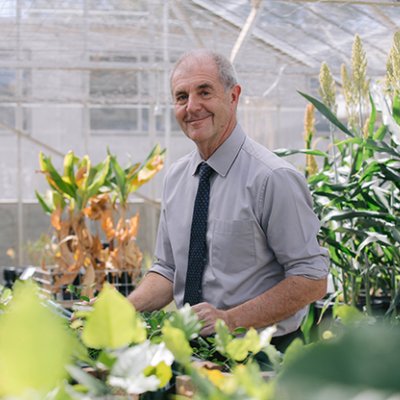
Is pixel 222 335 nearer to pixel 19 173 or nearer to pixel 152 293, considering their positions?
pixel 152 293

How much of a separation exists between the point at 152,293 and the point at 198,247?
0.16m

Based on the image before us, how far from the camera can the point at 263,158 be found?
204cm

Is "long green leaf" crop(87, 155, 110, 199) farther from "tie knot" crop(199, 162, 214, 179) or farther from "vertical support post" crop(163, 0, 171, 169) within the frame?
"tie knot" crop(199, 162, 214, 179)

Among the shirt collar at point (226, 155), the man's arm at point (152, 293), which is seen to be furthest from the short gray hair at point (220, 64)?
the man's arm at point (152, 293)

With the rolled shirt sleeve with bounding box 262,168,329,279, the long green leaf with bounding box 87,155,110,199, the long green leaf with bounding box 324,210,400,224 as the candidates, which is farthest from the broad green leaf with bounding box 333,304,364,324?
the long green leaf with bounding box 87,155,110,199

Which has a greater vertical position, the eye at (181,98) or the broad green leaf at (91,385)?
the eye at (181,98)

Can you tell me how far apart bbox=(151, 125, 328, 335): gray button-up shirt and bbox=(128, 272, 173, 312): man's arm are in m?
0.03

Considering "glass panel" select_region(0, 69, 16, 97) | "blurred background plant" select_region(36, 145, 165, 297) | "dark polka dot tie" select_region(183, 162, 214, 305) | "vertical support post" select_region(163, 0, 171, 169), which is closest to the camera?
"dark polka dot tie" select_region(183, 162, 214, 305)

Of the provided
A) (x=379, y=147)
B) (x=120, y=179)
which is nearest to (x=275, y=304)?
(x=379, y=147)

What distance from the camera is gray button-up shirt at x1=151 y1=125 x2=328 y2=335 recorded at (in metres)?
1.94

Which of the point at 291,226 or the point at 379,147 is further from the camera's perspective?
the point at 379,147

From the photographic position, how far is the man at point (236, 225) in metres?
1.91

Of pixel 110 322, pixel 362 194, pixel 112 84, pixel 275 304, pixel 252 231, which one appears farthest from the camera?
pixel 112 84

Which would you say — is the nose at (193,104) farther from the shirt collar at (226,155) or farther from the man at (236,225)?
the shirt collar at (226,155)
